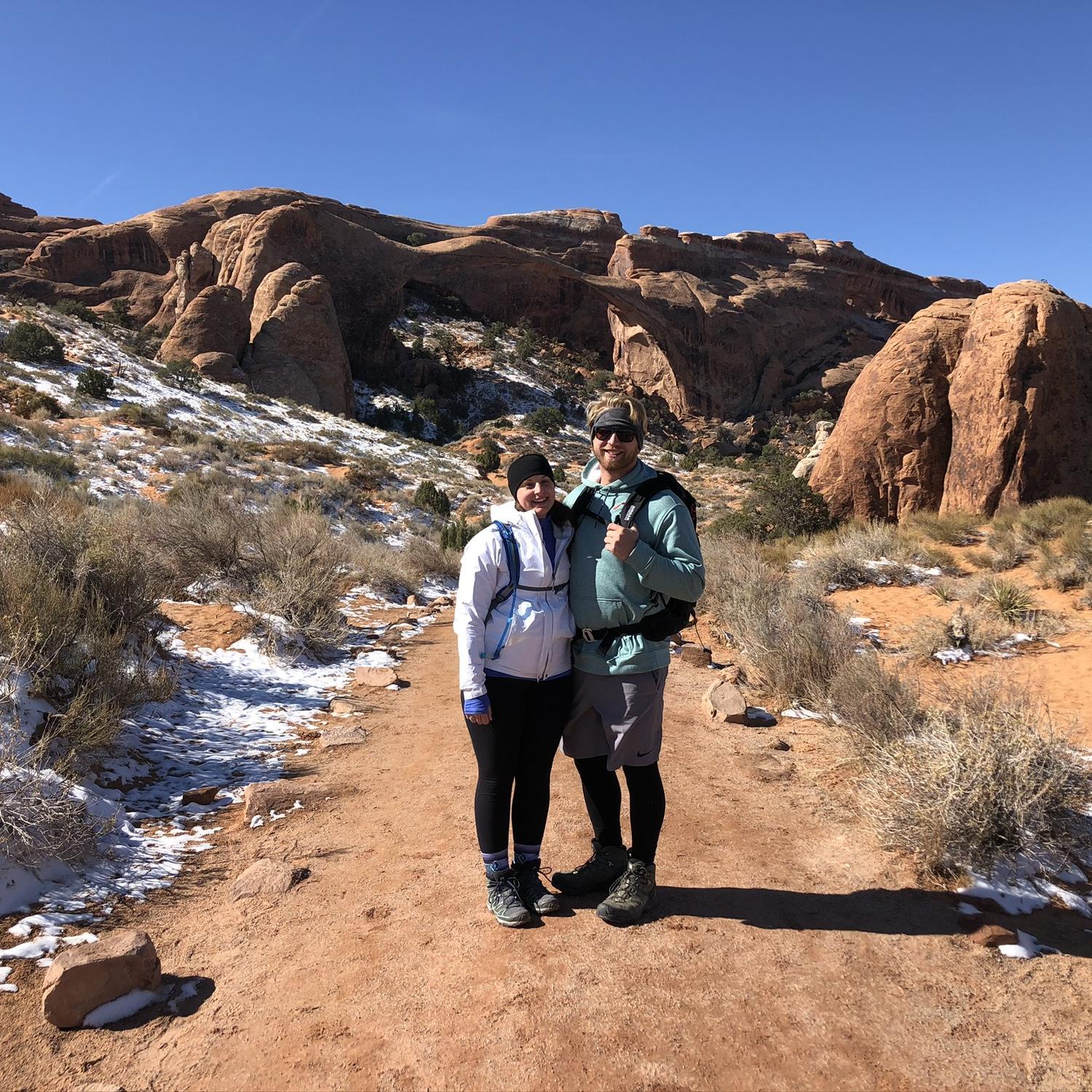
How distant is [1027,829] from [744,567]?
19.3 ft

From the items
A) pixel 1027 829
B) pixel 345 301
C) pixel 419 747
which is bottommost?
pixel 419 747

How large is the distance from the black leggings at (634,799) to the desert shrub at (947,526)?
976cm

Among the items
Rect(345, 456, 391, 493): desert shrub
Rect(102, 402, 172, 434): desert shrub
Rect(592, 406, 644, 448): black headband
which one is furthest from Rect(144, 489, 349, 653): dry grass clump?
Rect(102, 402, 172, 434): desert shrub

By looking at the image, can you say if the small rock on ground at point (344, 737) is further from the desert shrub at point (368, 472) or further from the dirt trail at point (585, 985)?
the desert shrub at point (368, 472)

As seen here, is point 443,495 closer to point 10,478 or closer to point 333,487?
point 333,487

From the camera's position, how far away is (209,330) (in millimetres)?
28469

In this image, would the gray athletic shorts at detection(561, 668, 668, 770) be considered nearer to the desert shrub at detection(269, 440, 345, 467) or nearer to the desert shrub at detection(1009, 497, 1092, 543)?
the desert shrub at detection(1009, 497, 1092, 543)

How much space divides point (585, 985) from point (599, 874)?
0.61m

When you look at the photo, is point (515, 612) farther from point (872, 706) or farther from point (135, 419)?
point (135, 419)

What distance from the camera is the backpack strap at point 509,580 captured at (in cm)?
260

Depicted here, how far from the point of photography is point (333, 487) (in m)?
16.8

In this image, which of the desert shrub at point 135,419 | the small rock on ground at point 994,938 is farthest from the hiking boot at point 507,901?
the desert shrub at point 135,419

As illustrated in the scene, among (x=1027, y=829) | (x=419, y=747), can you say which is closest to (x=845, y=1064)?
(x=1027, y=829)

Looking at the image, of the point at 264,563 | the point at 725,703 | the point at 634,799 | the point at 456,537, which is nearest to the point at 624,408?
the point at 634,799
